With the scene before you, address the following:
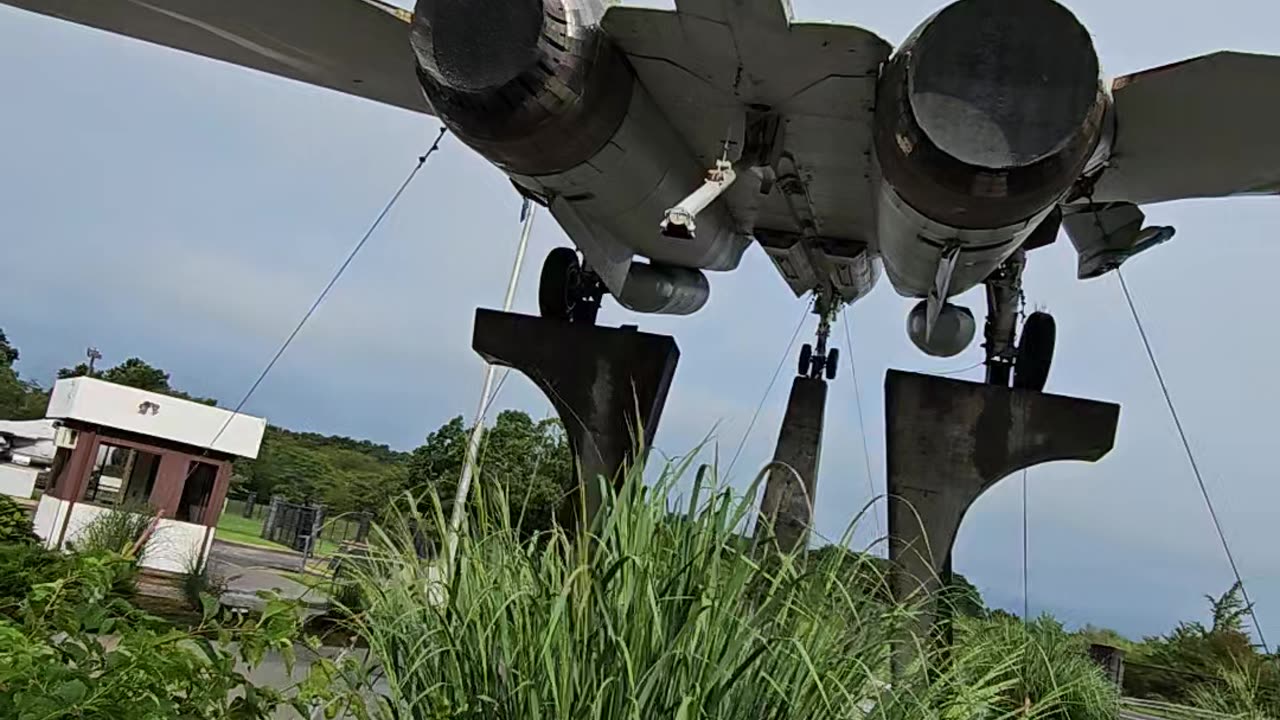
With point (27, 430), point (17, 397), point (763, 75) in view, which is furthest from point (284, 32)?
point (17, 397)

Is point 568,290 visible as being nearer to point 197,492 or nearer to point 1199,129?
point 1199,129

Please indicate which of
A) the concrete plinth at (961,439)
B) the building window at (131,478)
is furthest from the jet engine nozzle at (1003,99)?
the building window at (131,478)

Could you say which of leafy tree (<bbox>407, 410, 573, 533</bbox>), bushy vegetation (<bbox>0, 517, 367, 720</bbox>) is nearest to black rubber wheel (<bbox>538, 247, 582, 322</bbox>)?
leafy tree (<bbox>407, 410, 573, 533</bbox>)

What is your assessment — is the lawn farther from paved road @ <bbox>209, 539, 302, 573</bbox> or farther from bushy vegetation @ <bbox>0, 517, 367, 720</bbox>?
bushy vegetation @ <bbox>0, 517, 367, 720</bbox>

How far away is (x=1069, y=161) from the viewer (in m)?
2.65

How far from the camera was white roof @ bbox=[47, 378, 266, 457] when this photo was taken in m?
14.0

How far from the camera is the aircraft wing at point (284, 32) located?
130 inches

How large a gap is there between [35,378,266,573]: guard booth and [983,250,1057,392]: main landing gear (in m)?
11.9

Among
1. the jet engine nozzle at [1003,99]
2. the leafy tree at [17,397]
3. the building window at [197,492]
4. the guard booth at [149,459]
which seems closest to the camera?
the jet engine nozzle at [1003,99]

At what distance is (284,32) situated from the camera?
Answer: 3383 mm

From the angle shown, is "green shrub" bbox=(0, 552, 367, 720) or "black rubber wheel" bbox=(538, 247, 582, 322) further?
"black rubber wheel" bbox=(538, 247, 582, 322)

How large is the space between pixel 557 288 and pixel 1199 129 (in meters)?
2.86

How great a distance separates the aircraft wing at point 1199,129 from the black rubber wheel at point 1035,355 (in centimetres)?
91

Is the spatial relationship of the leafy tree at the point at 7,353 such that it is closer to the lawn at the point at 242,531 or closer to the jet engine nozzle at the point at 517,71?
the lawn at the point at 242,531
